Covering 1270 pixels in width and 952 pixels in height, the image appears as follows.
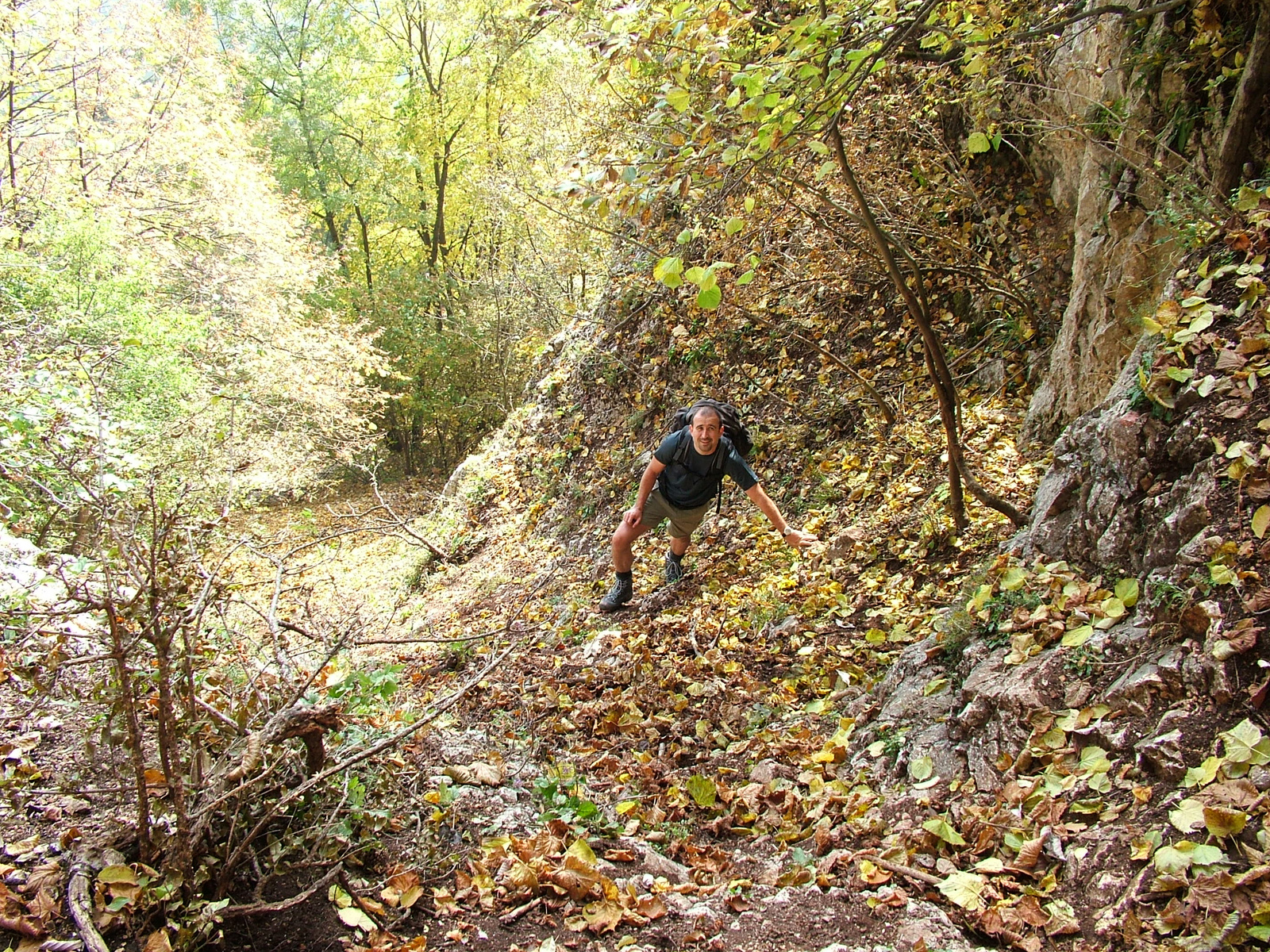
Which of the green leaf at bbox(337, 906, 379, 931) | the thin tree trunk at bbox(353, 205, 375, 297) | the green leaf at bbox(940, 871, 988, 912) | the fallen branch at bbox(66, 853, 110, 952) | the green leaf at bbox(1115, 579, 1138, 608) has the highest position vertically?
the thin tree trunk at bbox(353, 205, 375, 297)

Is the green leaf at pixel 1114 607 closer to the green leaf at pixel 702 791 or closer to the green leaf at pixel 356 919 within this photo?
the green leaf at pixel 702 791

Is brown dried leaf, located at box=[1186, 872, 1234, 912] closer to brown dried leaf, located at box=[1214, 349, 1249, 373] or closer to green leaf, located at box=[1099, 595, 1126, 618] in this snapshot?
green leaf, located at box=[1099, 595, 1126, 618]

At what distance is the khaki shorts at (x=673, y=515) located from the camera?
18.9 ft

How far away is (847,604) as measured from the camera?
4836 millimetres

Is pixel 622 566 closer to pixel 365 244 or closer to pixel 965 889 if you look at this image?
pixel 965 889

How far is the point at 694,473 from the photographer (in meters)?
5.49

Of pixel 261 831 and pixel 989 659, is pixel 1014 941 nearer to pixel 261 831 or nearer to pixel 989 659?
pixel 989 659

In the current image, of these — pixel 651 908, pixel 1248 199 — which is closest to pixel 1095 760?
pixel 651 908

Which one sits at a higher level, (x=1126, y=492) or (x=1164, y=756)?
(x=1126, y=492)

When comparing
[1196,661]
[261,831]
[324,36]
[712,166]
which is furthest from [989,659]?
[324,36]

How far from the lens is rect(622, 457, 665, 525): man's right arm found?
538 cm

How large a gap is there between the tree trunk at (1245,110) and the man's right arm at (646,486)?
11.4 feet

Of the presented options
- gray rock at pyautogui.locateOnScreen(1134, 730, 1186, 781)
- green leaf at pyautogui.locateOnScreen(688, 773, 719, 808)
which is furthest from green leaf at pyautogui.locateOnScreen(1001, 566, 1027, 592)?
green leaf at pyautogui.locateOnScreen(688, 773, 719, 808)

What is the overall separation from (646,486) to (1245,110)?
390 centimetres
